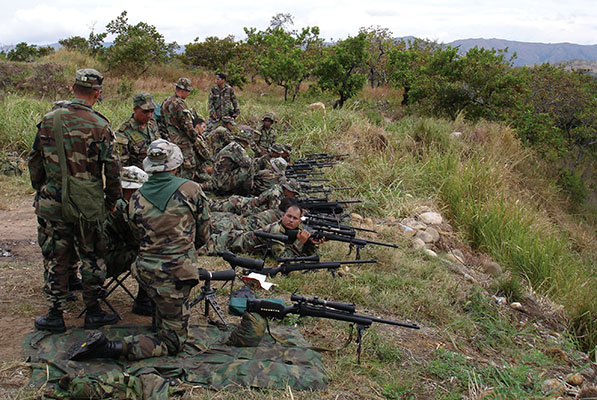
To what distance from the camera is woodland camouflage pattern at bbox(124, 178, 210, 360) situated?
11.0ft

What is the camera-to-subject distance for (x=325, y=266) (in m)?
4.86

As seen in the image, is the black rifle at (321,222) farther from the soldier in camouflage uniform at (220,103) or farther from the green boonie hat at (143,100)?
the soldier in camouflage uniform at (220,103)

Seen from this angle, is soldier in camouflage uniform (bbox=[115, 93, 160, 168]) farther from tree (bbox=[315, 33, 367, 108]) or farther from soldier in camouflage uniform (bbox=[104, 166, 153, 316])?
tree (bbox=[315, 33, 367, 108])

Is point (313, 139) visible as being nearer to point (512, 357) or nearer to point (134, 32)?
point (512, 357)

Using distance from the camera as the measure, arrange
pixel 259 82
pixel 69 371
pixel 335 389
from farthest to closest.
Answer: pixel 259 82 < pixel 335 389 < pixel 69 371

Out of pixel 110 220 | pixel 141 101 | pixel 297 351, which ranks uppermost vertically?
pixel 141 101

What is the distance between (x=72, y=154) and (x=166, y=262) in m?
1.01

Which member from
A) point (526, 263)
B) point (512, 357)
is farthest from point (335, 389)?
point (526, 263)

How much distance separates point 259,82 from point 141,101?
17.6 metres

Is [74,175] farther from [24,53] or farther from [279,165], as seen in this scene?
[24,53]

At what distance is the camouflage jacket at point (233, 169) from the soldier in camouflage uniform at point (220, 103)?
3560 millimetres

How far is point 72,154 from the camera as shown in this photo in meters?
3.45

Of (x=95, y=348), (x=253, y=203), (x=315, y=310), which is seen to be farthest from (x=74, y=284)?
(x=253, y=203)

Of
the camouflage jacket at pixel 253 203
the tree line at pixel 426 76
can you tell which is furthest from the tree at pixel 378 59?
the camouflage jacket at pixel 253 203
